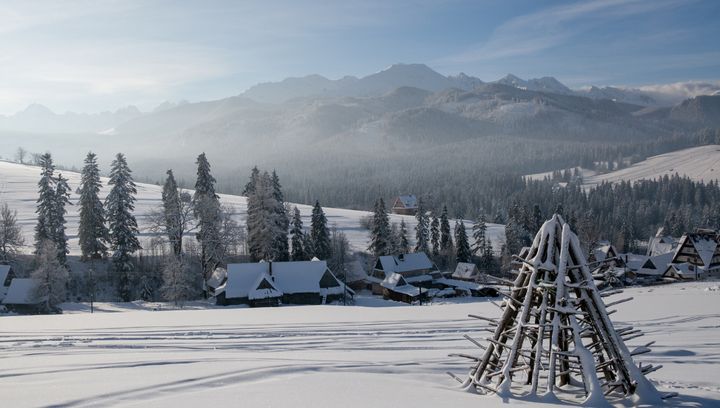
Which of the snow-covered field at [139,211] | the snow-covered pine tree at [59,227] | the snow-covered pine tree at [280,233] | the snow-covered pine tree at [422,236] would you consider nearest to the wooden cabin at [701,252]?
the snow-covered field at [139,211]

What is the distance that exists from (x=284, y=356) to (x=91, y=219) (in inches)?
1771

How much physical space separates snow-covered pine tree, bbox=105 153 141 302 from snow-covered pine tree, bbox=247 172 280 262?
1252 cm

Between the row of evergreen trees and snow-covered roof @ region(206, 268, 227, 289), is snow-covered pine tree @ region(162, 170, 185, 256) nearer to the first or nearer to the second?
snow-covered roof @ region(206, 268, 227, 289)

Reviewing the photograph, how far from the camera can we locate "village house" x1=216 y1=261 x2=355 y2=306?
39.2m

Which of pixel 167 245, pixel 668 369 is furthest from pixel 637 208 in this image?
pixel 668 369

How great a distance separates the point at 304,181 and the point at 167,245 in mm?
139603

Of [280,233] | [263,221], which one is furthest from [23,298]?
[280,233]

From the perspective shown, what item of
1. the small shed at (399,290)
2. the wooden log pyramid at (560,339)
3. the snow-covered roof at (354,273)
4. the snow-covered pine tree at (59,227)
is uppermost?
the snow-covered pine tree at (59,227)

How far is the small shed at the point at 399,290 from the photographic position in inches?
1864

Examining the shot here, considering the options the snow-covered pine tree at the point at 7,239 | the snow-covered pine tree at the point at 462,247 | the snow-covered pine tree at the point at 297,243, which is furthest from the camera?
the snow-covered pine tree at the point at 462,247

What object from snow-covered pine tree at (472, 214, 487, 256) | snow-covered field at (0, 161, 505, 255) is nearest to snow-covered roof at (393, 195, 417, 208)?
snow-covered field at (0, 161, 505, 255)

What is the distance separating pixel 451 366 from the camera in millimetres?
9289

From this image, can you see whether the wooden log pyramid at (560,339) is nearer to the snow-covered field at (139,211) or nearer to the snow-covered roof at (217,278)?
the snow-covered roof at (217,278)

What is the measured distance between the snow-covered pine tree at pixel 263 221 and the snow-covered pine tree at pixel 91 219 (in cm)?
Result: 1615
